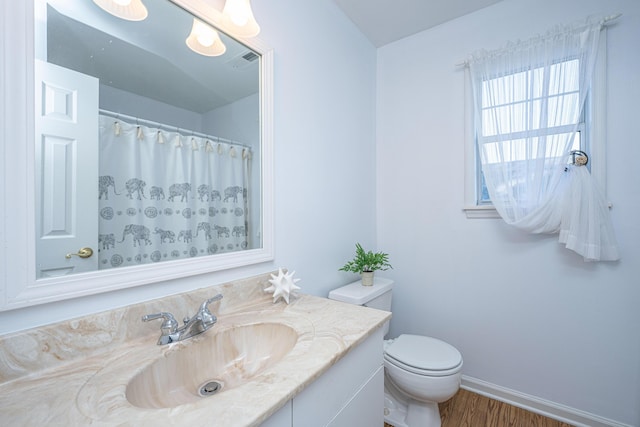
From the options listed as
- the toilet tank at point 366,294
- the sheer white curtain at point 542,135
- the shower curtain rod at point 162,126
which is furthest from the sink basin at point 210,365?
the sheer white curtain at point 542,135

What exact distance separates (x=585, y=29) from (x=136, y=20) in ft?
6.90

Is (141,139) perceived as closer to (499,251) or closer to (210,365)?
(210,365)

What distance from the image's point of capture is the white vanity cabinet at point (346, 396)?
650mm

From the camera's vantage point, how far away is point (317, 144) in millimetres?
1582

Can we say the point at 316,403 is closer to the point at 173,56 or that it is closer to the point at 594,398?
the point at 173,56

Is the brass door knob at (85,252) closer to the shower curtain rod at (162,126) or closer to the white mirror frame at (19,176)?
the white mirror frame at (19,176)

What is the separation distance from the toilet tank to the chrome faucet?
811 mm

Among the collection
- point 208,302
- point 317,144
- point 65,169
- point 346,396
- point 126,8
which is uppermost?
point 126,8

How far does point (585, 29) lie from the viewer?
4.68ft

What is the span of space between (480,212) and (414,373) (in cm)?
106

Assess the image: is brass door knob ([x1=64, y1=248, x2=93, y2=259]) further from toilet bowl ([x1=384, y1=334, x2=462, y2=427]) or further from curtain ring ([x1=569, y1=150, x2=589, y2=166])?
curtain ring ([x1=569, y1=150, x2=589, y2=166])

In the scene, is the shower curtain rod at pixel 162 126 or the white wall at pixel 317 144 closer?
the shower curtain rod at pixel 162 126

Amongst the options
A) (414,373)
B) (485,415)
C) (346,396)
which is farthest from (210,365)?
(485,415)

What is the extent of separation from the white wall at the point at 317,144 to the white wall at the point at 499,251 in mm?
279
